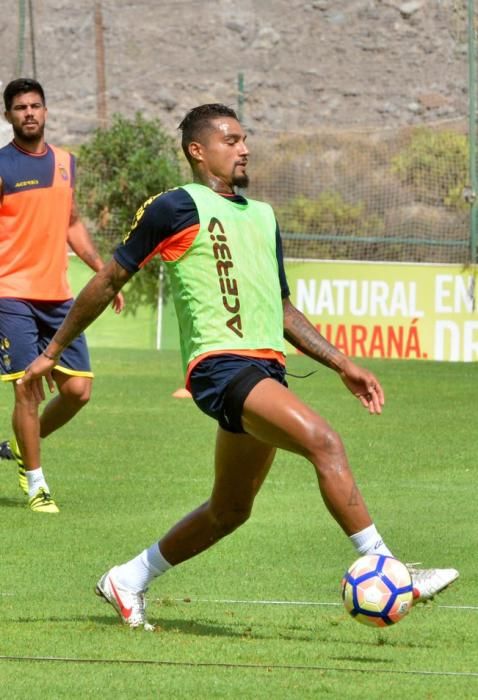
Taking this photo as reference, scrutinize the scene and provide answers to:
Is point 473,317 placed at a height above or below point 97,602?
below

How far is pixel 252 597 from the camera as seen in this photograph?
7.49m

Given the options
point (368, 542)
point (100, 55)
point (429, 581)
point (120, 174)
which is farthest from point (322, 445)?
point (100, 55)

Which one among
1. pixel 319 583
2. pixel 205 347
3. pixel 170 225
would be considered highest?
pixel 170 225

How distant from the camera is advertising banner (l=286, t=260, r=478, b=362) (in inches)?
982

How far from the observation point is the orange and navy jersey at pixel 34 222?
1050 cm

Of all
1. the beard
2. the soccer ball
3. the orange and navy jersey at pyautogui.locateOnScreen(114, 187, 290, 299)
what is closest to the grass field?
the soccer ball

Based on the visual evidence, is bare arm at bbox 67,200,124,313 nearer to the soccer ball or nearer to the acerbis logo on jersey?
the acerbis logo on jersey

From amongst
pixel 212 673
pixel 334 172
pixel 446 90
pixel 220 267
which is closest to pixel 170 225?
pixel 220 267

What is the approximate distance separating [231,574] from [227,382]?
6.63 ft

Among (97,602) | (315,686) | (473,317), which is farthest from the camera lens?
(473,317)

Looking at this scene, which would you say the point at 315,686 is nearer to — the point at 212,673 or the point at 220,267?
the point at 212,673

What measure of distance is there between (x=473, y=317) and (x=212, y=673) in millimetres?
19433

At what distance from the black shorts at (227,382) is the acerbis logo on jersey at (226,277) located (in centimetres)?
16

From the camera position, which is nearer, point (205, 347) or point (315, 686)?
point (315, 686)
